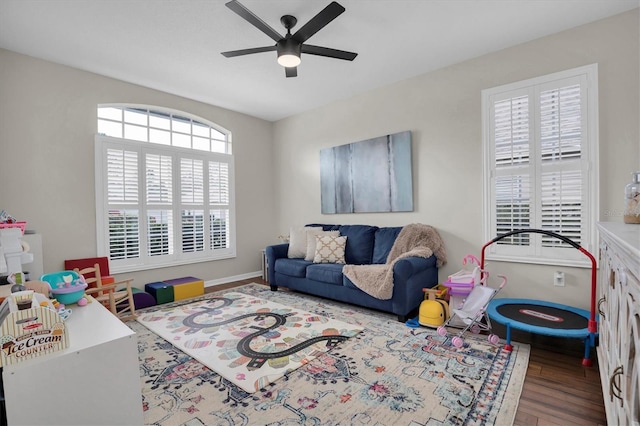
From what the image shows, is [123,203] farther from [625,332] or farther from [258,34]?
[625,332]

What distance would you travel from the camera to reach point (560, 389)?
2.01m

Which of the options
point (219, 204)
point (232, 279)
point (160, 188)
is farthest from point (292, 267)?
point (160, 188)

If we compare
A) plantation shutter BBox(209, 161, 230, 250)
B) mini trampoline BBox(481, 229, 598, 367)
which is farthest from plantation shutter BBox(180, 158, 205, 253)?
mini trampoline BBox(481, 229, 598, 367)

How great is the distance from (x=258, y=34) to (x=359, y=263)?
2930 millimetres

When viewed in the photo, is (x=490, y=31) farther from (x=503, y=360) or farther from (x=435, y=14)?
(x=503, y=360)

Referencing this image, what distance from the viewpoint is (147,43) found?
3.19 meters

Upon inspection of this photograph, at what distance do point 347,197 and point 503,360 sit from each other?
2.95 meters

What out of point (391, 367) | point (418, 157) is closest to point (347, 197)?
point (418, 157)

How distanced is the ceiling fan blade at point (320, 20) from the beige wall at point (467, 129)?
1621 mm

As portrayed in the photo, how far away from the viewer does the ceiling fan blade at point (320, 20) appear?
221 cm

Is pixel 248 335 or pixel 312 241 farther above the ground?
pixel 312 241

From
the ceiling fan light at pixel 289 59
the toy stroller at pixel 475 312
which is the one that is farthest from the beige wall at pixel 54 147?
the toy stroller at pixel 475 312

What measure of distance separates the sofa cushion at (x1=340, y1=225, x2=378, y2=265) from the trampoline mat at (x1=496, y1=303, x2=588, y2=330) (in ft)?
5.65

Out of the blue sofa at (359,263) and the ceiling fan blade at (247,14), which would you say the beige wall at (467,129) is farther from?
the ceiling fan blade at (247,14)
